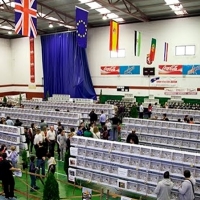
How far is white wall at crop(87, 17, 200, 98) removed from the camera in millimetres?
21500

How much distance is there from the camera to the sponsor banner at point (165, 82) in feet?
73.3

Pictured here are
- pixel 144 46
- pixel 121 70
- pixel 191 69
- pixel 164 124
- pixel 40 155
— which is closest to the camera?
pixel 40 155

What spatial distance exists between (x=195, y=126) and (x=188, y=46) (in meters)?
12.6

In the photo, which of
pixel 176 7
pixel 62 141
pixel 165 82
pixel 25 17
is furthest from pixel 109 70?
pixel 62 141

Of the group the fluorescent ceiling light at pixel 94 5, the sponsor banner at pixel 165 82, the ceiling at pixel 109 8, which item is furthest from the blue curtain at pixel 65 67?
the fluorescent ceiling light at pixel 94 5

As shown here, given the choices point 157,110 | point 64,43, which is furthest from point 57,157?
point 64,43

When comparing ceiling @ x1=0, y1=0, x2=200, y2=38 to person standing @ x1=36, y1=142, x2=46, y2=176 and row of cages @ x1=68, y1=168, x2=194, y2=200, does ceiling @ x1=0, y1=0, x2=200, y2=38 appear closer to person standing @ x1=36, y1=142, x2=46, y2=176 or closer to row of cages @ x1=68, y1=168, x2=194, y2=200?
person standing @ x1=36, y1=142, x2=46, y2=176

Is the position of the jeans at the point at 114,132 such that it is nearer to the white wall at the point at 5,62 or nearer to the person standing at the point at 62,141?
the person standing at the point at 62,141

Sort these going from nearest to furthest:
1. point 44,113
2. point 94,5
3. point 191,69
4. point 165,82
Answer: point 44,113
point 94,5
point 191,69
point 165,82

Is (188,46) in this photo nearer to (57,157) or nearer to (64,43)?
(64,43)

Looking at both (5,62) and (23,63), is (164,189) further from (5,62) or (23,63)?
(5,62)

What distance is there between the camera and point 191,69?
21438 millimetres

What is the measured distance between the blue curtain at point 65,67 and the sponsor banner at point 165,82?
648cm

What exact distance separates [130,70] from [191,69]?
547cm
